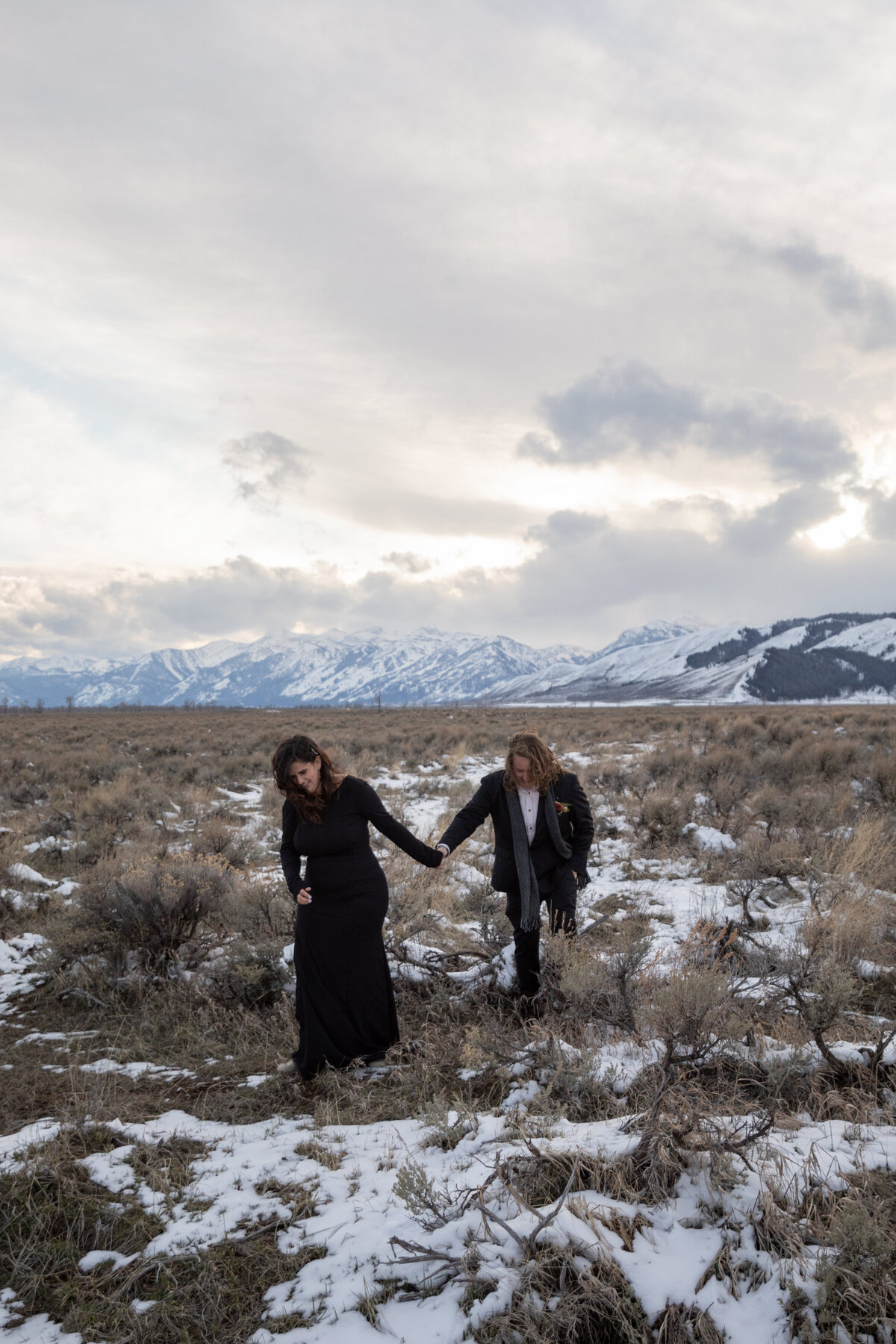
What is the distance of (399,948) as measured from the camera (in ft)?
17.3

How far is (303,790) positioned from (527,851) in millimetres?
1494

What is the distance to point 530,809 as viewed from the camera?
441 centimetres

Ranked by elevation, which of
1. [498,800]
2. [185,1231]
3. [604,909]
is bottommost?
[604,909]

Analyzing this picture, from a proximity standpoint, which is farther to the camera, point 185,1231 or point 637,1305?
point 185,1231

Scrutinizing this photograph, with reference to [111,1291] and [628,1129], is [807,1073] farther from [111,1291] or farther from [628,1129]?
[111,1291]

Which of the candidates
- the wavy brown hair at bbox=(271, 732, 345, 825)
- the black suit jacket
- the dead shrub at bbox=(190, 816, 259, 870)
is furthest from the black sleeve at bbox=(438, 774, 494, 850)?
the dead shrub at bbox=(190, 816, 259, 870)

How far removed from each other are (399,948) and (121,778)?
32.7ft

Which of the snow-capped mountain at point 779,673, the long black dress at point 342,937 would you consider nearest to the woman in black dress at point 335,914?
the long black dress at point 342,937

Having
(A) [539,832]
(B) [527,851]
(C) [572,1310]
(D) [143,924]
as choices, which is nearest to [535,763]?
(A) [539,832]

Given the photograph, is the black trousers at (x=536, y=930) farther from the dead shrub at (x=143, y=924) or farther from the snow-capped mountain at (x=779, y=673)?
the snow-capped mountain at (x=779, y=673)

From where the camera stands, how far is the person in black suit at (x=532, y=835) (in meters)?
4.35

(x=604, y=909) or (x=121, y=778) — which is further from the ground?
(x=121, y=778)

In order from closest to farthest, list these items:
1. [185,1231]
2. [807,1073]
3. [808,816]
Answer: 1. [185,1231]
2. [807,1073]
3. [808,816]

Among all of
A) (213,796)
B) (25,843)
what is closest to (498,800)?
(25,843)
